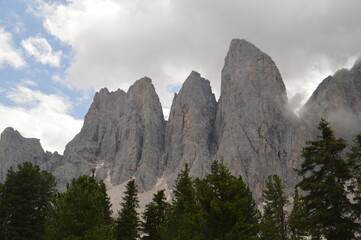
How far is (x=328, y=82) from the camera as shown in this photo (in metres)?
189

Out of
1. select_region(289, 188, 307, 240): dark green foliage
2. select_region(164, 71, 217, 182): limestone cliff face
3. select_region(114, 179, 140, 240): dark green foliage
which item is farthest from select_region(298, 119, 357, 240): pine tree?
→ select_region(164, 71, 217, 182): limestone cliff face

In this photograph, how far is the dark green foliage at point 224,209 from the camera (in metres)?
18.9

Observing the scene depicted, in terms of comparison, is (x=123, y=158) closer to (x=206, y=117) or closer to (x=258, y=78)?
(x=206, y=117)

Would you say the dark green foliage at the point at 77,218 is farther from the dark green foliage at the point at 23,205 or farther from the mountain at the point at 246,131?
the mountain at the point at 246,131

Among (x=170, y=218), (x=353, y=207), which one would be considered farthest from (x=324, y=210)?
(x=170, y=218)

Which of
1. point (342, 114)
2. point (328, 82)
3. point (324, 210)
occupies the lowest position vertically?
point (324, 210)

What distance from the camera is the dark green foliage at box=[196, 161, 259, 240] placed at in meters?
18.9

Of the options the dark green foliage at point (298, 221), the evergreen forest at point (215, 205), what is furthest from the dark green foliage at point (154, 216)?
the dark green foliage at point (298, 221)

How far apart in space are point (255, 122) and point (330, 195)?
154 meters

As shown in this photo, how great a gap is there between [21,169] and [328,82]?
184266 millimetres

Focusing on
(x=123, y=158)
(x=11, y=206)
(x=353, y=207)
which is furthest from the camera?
(x=123, y=158)

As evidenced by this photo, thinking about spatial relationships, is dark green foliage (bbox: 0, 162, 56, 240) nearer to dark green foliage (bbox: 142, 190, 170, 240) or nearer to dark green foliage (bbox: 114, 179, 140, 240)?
dark green foliage (bbox: 114, 179, 140, 240)

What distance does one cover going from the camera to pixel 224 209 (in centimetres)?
1933

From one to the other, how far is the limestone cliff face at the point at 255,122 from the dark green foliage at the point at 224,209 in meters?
139
